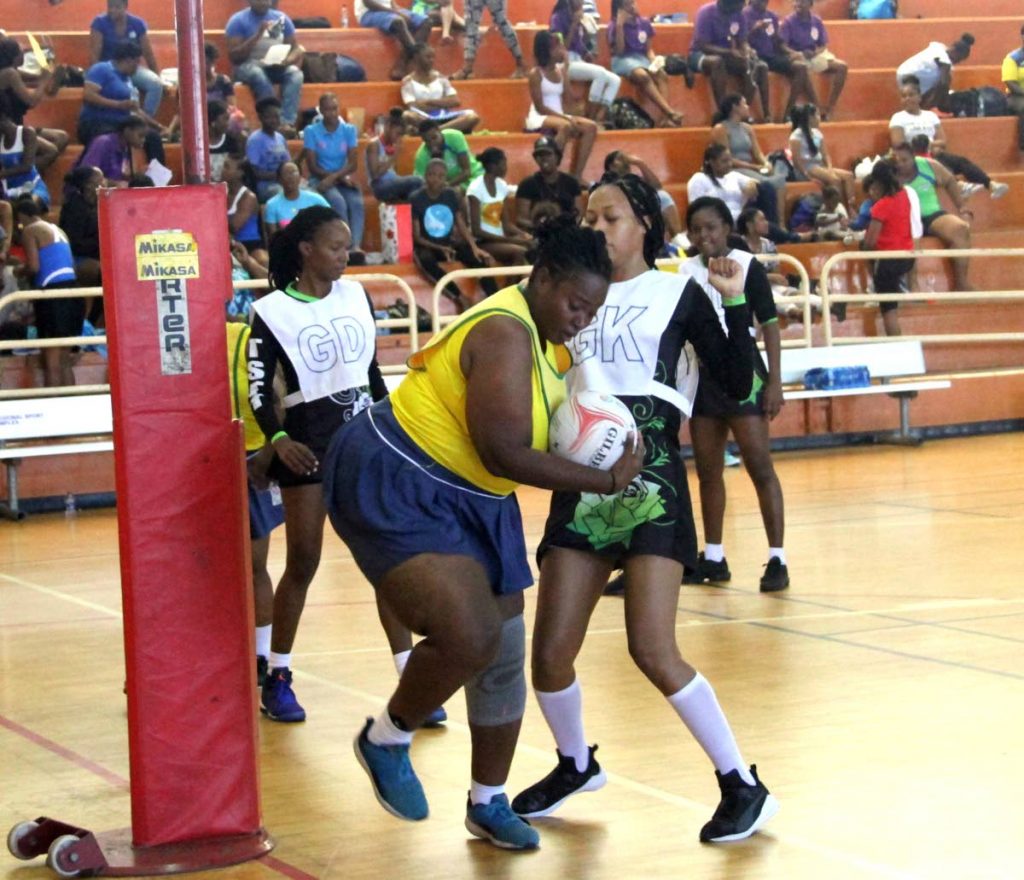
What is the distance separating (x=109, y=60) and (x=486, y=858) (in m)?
14.4

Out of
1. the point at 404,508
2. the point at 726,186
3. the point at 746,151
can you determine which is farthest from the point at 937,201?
the point at 404,508

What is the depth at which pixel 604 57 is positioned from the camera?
22031 millimetres

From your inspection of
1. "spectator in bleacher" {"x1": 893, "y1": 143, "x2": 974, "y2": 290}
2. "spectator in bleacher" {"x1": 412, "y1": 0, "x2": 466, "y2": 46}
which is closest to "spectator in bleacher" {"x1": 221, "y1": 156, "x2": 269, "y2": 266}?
"spectator in bleacher" {"x1": 412, "y1": 0, "x2": 466, "y2": 46}

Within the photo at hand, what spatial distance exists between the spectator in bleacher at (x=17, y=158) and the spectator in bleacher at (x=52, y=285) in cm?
204

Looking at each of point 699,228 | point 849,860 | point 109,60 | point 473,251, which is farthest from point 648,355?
point 109,60

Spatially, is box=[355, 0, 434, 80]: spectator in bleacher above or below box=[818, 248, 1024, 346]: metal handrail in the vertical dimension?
above

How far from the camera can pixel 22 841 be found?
494 centimetres

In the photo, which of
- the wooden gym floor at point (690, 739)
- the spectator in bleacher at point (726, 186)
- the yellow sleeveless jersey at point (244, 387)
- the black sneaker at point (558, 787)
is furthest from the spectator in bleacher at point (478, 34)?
the black sneaker at point (558, 787)

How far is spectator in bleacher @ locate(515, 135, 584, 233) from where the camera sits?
669 inches

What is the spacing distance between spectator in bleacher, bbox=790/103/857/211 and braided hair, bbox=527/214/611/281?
1546cm

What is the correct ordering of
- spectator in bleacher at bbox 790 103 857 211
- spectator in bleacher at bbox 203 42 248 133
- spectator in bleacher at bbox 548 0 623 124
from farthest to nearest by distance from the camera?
spectator in bleacher at bbox 548 0 623 124 → spectator in bleacher at bbox 790 103 857 211 → spectator in bleacher at bbox 203 42 248 133

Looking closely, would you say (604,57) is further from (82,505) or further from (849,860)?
(849,860)

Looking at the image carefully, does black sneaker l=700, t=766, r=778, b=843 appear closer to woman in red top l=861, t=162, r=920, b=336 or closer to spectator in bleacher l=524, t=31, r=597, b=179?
woman in red top l=861, t=162, r=920, b=336

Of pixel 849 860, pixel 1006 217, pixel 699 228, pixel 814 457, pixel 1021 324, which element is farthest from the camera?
pixel 1006 217
